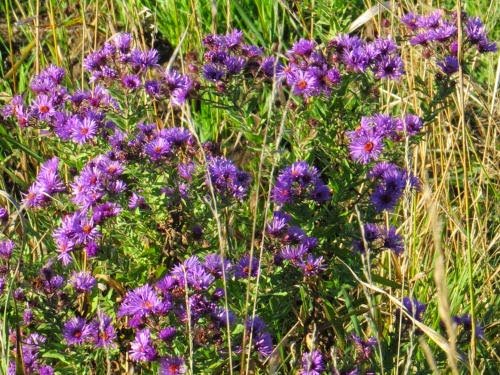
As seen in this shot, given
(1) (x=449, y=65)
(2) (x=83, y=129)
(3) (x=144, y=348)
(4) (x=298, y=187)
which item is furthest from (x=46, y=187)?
(1) (x=449, y=65)

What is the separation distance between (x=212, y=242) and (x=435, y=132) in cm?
134

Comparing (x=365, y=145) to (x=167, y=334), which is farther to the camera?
(x=365, y=145)

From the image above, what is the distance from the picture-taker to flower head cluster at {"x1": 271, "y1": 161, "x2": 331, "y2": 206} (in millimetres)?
2109

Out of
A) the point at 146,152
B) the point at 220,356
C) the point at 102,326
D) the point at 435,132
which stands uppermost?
the point at 146,152

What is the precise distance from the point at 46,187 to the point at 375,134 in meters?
0.83

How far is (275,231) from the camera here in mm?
2070

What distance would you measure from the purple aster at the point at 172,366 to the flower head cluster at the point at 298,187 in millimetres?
484

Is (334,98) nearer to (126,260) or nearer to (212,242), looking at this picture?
(212,242)

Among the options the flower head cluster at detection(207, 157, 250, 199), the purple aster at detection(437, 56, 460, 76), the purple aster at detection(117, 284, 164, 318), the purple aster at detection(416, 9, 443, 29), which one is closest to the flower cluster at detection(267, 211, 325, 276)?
the flower head cluster at detection(207, 157, 250, 199)

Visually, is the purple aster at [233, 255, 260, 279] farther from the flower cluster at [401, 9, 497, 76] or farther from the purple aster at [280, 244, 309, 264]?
the flower cluster at [401, 9, 497, 76]

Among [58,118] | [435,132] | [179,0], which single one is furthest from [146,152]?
[179,0]

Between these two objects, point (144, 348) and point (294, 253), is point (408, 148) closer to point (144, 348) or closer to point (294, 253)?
point (294, 253)

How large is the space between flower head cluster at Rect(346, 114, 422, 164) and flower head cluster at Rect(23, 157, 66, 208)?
740 millimetres

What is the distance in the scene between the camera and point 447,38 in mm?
2234
